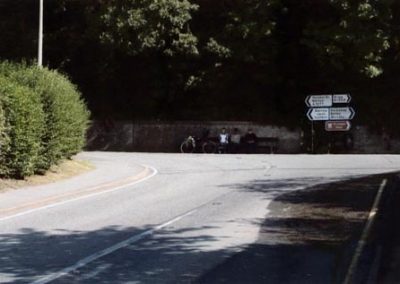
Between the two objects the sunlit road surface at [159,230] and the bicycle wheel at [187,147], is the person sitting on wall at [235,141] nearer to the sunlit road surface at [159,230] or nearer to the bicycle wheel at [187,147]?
the bicycle wheel at [187,147]

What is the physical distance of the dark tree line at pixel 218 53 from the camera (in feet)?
117

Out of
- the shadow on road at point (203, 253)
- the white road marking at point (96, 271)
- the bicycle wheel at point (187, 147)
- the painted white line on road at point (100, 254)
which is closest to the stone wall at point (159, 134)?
the bicycle wheel at point (187, 147)

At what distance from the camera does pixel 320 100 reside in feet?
120

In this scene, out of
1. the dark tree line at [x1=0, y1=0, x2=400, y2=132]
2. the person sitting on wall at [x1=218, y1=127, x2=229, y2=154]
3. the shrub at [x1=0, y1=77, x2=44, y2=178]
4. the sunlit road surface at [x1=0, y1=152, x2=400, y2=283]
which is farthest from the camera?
the person sitting on wall at [x1=218, y1=127, x2=229, y2=154]

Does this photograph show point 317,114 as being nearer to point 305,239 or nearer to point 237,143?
point 237,143

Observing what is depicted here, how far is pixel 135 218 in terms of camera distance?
12.4 m

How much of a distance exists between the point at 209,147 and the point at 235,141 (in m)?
1.65

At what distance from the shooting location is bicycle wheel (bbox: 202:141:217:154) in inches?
1462

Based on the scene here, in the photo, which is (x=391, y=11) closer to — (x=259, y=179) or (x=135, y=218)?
(x=259, y=179)

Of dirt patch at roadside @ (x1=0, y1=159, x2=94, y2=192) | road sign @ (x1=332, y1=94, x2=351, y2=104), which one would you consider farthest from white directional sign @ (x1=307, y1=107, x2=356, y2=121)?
dirt patch at roadside @ (x1=0, y1=159, x2=94, y2=192)

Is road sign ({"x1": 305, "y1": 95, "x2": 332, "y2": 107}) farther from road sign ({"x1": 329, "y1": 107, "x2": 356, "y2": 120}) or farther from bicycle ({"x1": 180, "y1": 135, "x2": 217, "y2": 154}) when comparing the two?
bicycle ({"x1": 180, "y1": 135, "x2": 217, "y2": 154})

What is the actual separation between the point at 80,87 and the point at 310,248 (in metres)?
34.4

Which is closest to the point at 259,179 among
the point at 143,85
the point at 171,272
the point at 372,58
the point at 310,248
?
the point at 310,248

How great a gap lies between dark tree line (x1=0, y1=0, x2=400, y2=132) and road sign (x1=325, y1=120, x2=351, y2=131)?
4.36 feet
